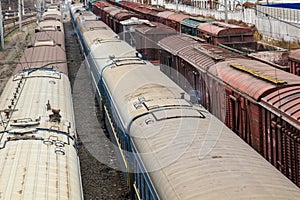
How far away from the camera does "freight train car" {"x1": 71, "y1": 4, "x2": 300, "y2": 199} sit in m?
6.04

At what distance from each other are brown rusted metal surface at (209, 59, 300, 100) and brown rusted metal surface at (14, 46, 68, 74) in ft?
22.4

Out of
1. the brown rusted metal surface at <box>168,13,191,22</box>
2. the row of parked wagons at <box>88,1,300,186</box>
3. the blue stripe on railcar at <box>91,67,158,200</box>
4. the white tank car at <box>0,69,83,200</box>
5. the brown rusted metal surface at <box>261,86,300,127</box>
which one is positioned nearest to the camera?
the white tank car at <box>0,69,83,200</box>

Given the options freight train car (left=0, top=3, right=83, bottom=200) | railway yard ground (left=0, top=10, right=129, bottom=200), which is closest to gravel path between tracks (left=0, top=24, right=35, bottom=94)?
railway yard ground (left=0, top=10, right=129, bottom=200)

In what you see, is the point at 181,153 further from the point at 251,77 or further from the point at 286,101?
the point at 251,77

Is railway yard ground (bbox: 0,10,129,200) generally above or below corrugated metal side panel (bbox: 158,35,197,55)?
below

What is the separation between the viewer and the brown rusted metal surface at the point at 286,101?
8.24m

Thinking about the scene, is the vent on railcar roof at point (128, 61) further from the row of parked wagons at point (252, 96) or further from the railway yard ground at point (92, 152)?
the railway yard ground at point (92, 152)

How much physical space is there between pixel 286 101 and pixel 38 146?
14.5ft

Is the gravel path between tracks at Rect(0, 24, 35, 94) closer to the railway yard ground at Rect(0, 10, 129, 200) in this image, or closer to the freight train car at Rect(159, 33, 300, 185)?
the railway yard ground at Rect(0, 10, 129, 200)

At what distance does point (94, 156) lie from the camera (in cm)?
1527

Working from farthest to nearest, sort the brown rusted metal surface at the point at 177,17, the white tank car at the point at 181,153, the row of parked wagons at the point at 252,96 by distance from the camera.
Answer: the brown rusted metal surface at the point at 177,17
the row of parked wagons at the point at 252,96
the white tank car at the point at 181,153

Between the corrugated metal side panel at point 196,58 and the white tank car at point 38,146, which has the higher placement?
the corrugated metal side panel at point 196,58

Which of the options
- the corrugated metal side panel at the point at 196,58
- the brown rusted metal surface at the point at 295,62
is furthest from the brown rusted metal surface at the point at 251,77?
the brown rusted metal surface at the point at 295,62

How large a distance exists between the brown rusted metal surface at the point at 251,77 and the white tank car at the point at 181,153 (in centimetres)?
121
